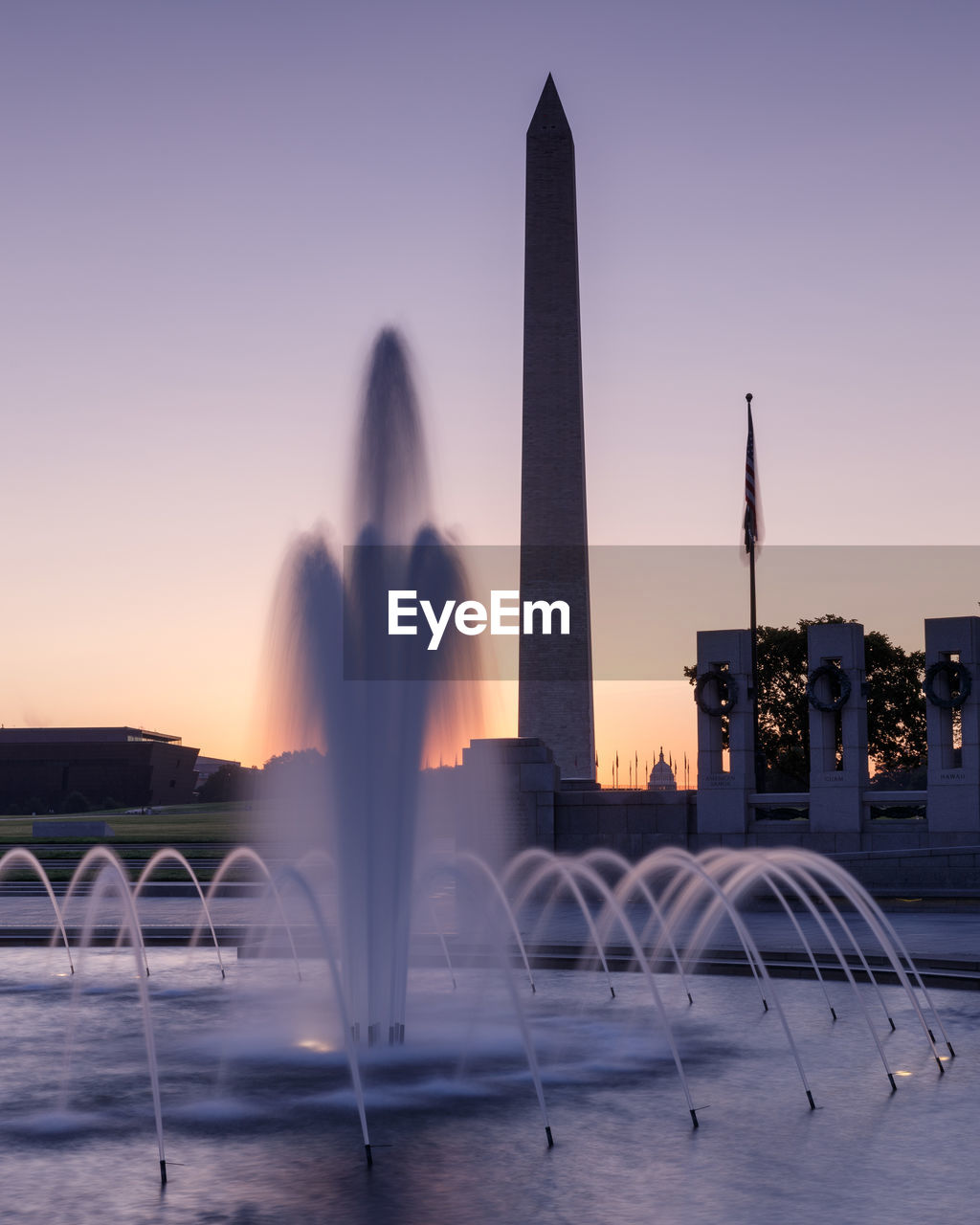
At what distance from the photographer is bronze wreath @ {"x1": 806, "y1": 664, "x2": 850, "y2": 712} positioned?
30578 mm

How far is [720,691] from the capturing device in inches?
1245

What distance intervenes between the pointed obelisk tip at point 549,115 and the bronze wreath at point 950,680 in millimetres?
19653

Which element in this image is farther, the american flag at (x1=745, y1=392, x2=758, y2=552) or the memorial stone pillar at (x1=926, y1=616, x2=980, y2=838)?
the american flag at (x1=745, y1=392, x2=758, y2=552)

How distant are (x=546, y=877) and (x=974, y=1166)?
2617 cm

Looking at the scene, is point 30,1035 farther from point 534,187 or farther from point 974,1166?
point 534,187

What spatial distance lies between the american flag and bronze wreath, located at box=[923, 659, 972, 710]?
10745mm

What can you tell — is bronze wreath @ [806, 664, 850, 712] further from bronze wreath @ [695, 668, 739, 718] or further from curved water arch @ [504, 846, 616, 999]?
curved water arch @ [504, 846, 616, 999]

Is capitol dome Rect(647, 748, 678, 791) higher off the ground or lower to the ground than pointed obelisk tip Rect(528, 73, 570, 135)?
lower

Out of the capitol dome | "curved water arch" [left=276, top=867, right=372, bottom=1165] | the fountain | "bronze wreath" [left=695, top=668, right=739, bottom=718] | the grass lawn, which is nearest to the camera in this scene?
the fountain

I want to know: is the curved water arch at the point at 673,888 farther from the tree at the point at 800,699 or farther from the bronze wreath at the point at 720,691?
the tree at the point at 800,699

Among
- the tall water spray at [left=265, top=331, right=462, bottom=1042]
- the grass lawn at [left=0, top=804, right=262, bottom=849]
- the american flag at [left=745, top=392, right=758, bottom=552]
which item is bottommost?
the grass lawn at [left=0, top=804, right=262, bottom=849]

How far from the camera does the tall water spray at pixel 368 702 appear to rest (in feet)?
41.7

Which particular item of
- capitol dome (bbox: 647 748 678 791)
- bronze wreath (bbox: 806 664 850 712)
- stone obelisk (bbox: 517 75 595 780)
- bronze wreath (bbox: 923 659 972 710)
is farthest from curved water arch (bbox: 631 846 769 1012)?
capitol dome (bbox: 647 748 678 791)

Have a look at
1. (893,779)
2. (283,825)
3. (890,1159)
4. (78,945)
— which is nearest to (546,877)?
(78,945)
